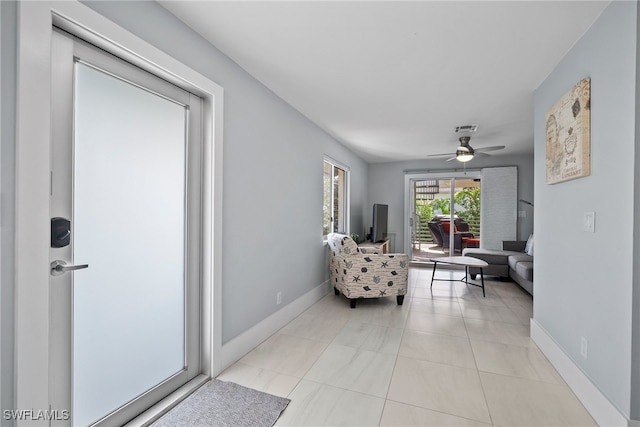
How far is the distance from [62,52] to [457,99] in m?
3.11

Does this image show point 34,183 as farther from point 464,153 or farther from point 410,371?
point 464,153

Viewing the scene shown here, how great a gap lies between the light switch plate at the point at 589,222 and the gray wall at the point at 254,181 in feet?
7.67

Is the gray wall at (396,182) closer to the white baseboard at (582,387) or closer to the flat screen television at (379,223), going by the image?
the flat screen television at (379,223)

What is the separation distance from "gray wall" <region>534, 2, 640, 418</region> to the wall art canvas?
41 millimetres

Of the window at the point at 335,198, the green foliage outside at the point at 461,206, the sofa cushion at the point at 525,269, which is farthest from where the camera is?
the green foliage outside at the point at 461,206

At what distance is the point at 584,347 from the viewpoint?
1.85m

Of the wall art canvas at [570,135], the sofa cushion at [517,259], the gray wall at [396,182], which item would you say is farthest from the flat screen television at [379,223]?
the wall art canvas at [570,135]

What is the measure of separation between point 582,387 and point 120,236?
113 inches

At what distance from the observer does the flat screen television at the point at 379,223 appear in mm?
5969

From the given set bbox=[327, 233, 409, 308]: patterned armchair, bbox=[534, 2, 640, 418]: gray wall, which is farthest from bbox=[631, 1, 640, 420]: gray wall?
bbox=[327, 233, 409, 308]: patterned armchair

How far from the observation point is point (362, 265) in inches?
142

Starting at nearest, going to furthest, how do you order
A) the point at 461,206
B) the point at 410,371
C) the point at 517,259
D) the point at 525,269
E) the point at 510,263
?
the point at 410,371 → the point at 525,269 → the point at 517,259 → the point at 510,263 → the point at 461,206

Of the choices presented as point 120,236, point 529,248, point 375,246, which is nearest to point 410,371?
point 120,236

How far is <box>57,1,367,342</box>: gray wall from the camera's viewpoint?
182 cm
